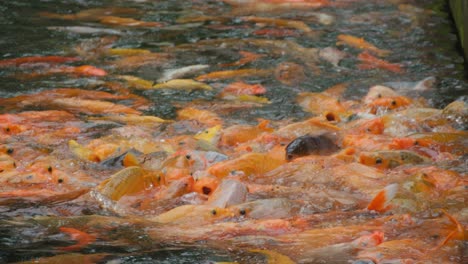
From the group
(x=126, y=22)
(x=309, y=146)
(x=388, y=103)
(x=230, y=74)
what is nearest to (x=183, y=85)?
(x=230, y=74)

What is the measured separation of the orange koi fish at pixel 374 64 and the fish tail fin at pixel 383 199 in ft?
10.6

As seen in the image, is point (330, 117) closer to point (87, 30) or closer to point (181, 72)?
point (181, 72)

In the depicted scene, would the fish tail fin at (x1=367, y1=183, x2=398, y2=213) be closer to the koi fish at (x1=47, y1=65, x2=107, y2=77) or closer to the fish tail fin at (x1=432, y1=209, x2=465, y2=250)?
the fish tail fin at (x1=432, y1=209, x2=465, y2=250)

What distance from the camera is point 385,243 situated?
3.65 m

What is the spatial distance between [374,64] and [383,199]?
3521mm

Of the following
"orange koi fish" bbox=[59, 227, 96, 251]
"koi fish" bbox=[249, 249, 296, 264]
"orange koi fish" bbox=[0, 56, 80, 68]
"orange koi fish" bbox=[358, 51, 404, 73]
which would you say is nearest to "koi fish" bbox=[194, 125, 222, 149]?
"orange koi fish" bbox=[59, 227, 96, 251]

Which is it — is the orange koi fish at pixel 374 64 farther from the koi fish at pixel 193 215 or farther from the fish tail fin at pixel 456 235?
the fish tail fin at pixel 456 235

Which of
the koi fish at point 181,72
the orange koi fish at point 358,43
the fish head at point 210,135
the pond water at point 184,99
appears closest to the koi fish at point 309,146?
the pond water at point 184,99

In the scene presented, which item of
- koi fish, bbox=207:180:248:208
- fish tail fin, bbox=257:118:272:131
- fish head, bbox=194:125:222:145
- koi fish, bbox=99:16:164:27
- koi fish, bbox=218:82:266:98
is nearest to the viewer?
koi fish, bbox=207:180:248:208

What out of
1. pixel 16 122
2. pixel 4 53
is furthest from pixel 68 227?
pixel 4 53

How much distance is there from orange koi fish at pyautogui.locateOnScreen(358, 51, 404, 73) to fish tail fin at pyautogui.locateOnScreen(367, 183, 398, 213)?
3245 mm

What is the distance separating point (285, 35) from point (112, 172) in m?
4.05

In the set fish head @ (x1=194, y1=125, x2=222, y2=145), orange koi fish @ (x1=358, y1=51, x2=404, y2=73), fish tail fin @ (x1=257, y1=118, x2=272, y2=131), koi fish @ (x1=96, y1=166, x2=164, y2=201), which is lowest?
orange koi fish @ (x1=358, y1=51, x2=404, y2=73)

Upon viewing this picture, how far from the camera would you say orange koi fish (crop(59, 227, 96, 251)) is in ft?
11.7
